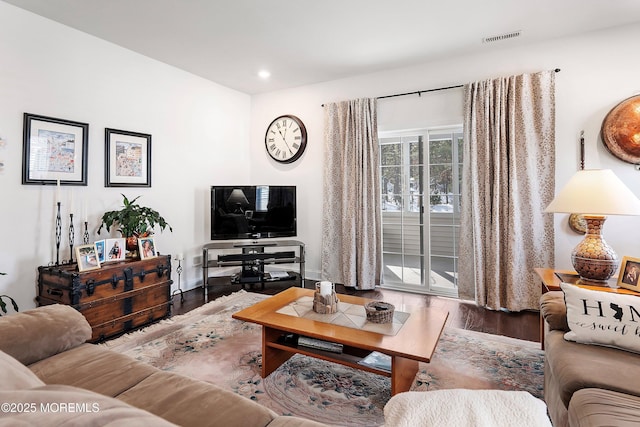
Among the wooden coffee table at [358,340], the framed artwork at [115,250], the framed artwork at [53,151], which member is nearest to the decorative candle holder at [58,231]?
the framed artwork at [53,151]

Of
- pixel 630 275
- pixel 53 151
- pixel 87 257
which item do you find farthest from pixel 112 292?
pixel 630 275

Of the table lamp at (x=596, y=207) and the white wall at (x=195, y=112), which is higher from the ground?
the white wall at (x=195, y=112)

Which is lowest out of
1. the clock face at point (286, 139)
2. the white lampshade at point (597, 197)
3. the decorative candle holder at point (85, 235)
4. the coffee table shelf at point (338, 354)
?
the coffee table shelf at point (338, 354)

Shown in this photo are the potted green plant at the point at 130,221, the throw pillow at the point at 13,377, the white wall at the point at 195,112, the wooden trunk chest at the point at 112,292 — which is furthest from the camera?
the potted green plant at the point at 130,221

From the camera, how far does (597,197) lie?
6.75ft

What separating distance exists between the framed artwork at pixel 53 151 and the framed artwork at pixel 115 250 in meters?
0.62

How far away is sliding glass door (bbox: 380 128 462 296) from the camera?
3.76 meters

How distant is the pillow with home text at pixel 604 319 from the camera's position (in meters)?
1.42

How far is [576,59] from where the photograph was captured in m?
3.07

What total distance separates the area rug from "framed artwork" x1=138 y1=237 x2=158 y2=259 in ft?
2.14

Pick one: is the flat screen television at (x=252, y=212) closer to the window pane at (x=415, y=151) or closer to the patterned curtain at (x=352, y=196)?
the patterned curtain at (x=352, y=196)

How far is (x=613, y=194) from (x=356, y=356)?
1898 mm

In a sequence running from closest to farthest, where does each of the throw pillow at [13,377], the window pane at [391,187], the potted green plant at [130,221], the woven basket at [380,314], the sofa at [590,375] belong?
the throw pillow at [13,377] → the sofa at [590,375] → the woven basket at [380,314] → the potted green plant at [130,221] → the window pane at [391,187]

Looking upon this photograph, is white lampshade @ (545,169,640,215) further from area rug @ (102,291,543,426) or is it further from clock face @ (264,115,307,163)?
clock face @ (264,115,307,163)
